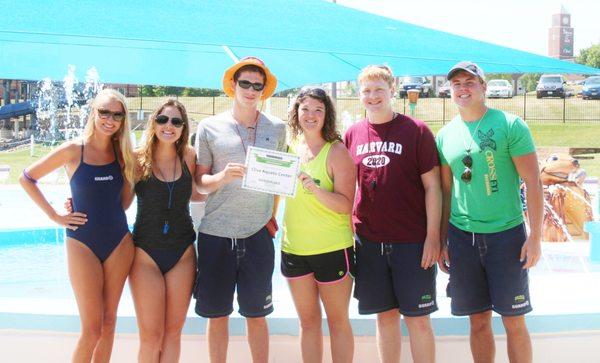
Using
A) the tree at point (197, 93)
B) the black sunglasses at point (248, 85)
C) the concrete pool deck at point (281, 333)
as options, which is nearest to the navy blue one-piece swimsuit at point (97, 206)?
the concrete pool deck at point (281, 333)

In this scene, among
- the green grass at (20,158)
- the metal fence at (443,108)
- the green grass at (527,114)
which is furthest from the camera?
the metal fence at (443,108)

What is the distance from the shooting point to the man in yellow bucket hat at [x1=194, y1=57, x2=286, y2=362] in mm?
3451

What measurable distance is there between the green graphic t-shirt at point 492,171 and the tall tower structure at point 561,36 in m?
125

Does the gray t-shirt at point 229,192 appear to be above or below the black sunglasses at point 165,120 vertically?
below

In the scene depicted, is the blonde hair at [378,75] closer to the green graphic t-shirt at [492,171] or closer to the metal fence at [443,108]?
the green graphic t-shirt at [492,171]

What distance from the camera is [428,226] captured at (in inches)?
135

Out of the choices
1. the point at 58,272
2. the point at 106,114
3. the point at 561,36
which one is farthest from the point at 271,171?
the point at 561,36

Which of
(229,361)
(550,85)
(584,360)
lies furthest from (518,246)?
(550,85)

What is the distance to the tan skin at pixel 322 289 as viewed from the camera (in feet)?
11.3

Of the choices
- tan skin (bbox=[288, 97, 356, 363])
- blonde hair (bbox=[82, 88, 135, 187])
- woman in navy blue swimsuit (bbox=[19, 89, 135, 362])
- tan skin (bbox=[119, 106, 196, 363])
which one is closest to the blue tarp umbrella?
blonde hair (bbox=[82, 88, 135, 187])

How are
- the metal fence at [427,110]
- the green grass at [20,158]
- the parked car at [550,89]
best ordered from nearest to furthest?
the green grass at [20,158], the metal fence at [427,110], the parked car at [550,89]

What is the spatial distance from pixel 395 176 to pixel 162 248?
1226mm

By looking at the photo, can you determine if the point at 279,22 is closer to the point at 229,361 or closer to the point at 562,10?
the point at 229,361

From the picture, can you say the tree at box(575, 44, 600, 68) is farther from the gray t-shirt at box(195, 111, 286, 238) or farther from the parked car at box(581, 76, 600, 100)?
the gray t-shirt at box(195, 111, 286, 238)
